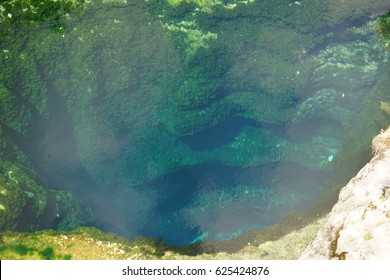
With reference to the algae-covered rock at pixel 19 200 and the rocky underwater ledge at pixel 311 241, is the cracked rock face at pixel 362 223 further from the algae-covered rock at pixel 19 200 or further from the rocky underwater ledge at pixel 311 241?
the algae-covered rock at pixel 19 200

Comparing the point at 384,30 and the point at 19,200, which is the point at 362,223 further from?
the point at 384,30

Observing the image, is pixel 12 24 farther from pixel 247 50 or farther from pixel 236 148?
pixel 236 148

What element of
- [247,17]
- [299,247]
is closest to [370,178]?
[299,247]

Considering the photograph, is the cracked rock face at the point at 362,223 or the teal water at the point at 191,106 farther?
the teal water at the point at 191,106

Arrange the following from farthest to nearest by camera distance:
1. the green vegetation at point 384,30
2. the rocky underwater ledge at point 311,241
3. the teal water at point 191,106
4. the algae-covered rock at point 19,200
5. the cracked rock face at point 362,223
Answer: the green vegetation at point 384,30, the teal water at point 191,106, the algae-covered rock at point 19,200, the rocky underwater ledge at point 311,241, the cracked rock face at point 362,223

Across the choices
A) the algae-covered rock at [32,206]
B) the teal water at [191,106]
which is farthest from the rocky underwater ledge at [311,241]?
the teal water at [191,106]

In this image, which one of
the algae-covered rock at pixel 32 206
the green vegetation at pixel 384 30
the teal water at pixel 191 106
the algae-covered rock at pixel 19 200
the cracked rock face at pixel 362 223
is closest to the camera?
the cracked rock face at pixel 362 223

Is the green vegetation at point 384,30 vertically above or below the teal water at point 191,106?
above
